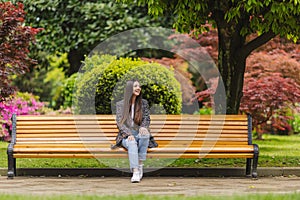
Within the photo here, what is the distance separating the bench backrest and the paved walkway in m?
0.69

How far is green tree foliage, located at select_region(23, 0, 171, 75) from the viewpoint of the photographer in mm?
17922

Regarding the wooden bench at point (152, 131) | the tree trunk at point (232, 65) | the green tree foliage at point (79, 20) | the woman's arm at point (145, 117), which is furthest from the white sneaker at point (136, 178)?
the green tree foliage at point (79, 20)

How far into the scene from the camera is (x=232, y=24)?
9773 millimetres

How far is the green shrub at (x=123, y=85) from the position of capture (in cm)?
1144

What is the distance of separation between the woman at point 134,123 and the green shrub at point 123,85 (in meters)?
2.77

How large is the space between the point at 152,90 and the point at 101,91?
102 centimetres

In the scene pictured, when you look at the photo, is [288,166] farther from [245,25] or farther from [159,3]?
[159,3]

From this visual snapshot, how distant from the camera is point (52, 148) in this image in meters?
8.30

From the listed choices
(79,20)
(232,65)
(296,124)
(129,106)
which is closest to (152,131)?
(129,106)

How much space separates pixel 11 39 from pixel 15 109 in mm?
3632

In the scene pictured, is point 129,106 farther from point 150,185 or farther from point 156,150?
point 150,185

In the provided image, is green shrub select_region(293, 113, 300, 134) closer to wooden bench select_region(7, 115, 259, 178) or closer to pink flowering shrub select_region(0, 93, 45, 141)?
pink flowering shrub select_region(0, 93, 45, 141)

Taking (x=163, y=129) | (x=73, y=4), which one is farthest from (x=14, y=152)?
(x=73, y=4)

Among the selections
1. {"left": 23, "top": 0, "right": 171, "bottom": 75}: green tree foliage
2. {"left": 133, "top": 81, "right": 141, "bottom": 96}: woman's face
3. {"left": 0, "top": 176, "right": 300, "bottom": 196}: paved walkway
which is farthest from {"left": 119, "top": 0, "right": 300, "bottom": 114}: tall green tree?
{"left": 23, "top": 0, "right": 171, "bottom": 75}: green tree foliage
